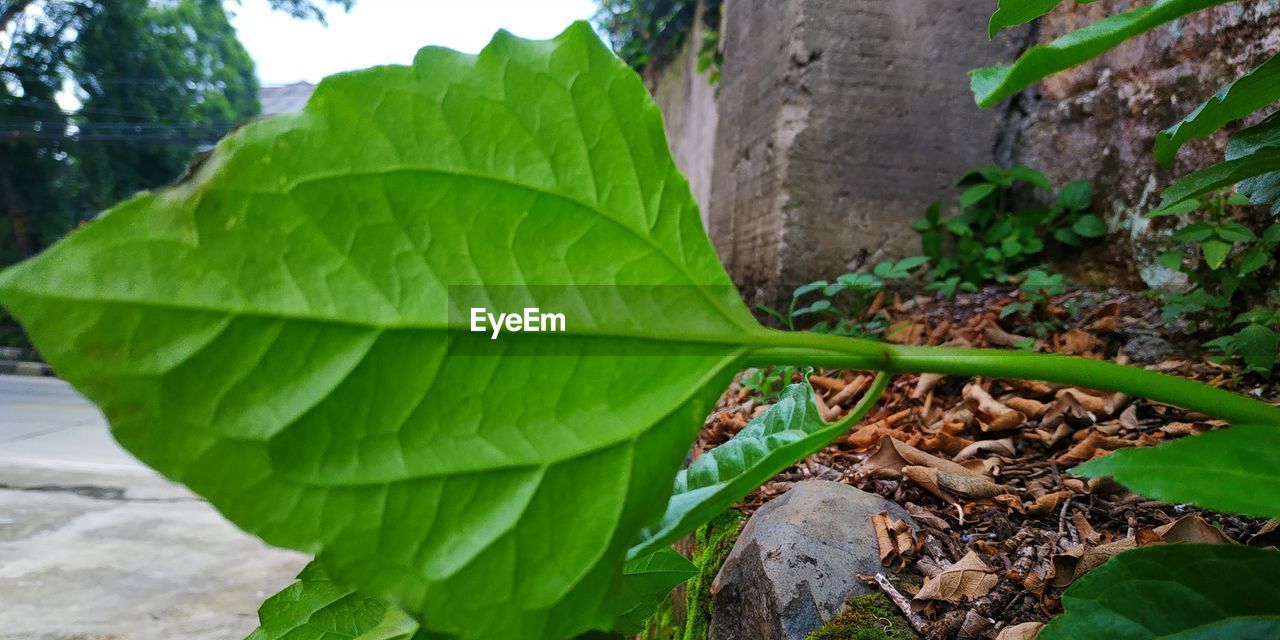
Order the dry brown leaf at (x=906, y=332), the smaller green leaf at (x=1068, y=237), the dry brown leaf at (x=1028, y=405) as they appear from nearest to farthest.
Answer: the dry brown leaf at (x=1028, y=405)
the dry brown leaf at (x=906, y=332)
the smaller green leaf at (x=1068, y=237)

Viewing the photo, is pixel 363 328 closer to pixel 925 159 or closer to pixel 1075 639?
pixel 1075 639

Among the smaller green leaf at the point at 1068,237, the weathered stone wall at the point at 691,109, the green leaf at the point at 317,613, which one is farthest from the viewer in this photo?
the weathered stone wall at the point at 691,109

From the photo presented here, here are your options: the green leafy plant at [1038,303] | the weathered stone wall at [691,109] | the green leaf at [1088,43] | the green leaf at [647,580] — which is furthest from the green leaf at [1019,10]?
the weathered stone wall at [691,109]

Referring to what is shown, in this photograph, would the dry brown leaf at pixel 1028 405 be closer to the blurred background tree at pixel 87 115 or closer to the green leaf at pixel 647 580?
the green leaf at pixel 647 580

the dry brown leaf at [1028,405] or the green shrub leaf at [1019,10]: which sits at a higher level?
the green shrub leaf at [1019,10]

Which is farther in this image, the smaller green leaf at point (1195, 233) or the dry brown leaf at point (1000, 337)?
the dry brown leaf at point (1000, 337)

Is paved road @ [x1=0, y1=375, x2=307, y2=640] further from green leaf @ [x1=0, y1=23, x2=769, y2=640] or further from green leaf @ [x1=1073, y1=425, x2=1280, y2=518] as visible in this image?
green leaf @ [x1=1073, y1=425, x2=1280, y2=518]

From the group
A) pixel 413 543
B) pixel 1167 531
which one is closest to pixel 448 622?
pixel 413 543
